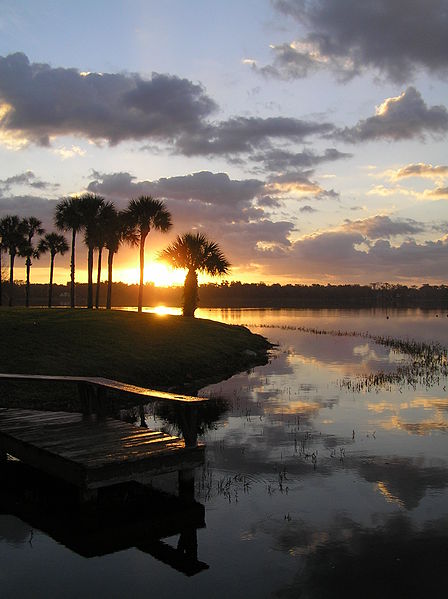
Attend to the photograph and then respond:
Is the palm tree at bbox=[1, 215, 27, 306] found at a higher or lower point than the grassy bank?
higher

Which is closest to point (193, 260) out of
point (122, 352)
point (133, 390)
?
point (122, 352)

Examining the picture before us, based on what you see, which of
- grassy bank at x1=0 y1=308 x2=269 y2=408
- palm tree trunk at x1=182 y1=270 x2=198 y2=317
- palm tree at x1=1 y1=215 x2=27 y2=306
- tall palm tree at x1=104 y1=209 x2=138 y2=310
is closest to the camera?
grassy bank at x1=0 y1=308 x2=269 y2=408

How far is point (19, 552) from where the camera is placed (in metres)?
9.39

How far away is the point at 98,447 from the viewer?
11.6 m

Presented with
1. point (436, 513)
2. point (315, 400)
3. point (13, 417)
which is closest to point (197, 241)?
point (315, 400)

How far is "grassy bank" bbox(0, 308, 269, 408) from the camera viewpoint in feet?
87.6

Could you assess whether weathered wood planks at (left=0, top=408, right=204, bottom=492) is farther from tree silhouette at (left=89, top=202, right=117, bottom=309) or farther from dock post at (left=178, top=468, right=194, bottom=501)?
tree silhouette at (left=89, top=202, right=117, bottom=309)

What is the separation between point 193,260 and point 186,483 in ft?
178

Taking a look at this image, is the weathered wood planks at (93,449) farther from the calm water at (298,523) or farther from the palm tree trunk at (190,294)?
the palm tree trunk at (190,294)

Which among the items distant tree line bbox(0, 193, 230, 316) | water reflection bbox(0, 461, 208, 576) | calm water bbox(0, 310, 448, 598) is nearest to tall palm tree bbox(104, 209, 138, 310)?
distant tree line bbox(0, 193, 230, 316)

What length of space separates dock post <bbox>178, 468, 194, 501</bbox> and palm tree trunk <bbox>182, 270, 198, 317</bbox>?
52.2 meters

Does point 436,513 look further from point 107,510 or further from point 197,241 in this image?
point 197,241

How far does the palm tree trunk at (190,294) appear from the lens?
64.3 meters

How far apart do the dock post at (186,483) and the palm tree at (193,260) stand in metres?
52.4
